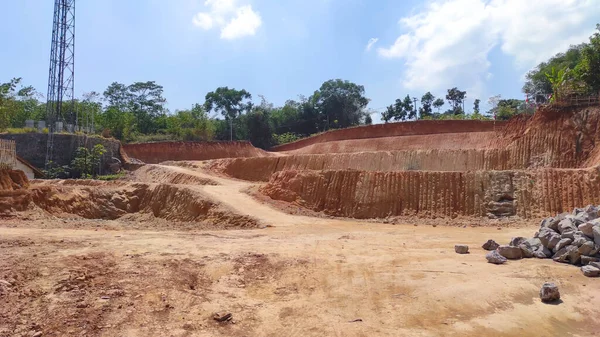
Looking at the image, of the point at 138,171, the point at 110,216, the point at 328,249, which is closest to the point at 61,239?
the point at 328,249

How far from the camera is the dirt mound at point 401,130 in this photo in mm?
41312

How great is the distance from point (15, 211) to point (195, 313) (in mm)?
12787

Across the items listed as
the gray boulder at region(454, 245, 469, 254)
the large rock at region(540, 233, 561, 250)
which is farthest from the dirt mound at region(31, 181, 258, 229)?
the large rock at region(540, 233, 561, 250)

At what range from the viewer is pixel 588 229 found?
9.80 m

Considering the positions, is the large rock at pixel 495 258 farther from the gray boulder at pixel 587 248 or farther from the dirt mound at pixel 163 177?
the dirt mound at pixel 163 177

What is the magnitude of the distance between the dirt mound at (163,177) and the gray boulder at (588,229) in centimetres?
2243

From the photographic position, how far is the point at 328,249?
10969 mm

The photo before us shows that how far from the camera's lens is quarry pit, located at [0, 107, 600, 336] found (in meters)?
6.92

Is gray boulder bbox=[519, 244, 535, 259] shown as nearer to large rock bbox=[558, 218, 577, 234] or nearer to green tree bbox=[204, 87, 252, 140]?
large rock bbox=[558, 218, 577, 234]

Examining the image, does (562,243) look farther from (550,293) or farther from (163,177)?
(163,177)

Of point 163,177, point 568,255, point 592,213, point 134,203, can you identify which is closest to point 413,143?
point 163,177

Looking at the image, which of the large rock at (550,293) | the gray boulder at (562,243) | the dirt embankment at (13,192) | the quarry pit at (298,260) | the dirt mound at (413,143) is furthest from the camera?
the dirt mound at (413,143)

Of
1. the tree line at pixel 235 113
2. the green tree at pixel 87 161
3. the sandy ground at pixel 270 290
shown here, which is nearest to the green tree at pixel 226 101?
the tree line at pixel 235 113

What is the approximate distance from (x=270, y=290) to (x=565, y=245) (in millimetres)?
7164
